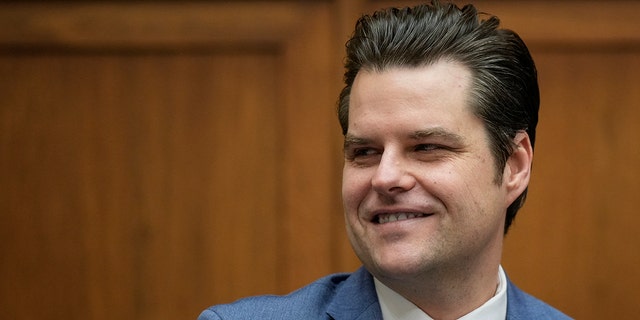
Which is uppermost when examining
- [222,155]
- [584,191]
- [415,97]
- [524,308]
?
[415,97]

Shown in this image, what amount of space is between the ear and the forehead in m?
0.14

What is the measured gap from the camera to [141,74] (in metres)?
2.17

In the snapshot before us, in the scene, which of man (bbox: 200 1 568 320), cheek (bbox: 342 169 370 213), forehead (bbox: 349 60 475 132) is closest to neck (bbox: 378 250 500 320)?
man (bbox: 200 1 568 320)

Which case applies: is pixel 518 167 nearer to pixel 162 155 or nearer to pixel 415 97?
pixel 415 97

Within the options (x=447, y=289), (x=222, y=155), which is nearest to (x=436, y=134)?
(x=447, y=289)

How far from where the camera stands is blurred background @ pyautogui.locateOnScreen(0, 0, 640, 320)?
2.15 meters

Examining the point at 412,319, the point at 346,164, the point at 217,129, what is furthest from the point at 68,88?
the point at 412,319

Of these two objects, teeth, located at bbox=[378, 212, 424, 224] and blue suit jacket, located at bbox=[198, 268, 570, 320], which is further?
blue suit jacket, located at bbox=[198, 268, 570, 320]

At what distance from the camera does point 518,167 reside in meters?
1.61

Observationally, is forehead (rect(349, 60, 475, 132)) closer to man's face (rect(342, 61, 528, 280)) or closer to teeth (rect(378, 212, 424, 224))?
man's face (rect(342, 61, 528, 280))

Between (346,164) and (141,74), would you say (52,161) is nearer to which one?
(141,74)

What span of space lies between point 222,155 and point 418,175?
0.81 metres

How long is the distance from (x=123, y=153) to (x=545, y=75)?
96 centimetres

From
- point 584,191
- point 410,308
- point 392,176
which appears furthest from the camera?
point 584,191
